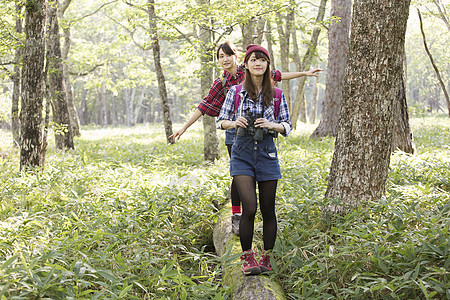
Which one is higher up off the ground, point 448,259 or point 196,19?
point 196,19

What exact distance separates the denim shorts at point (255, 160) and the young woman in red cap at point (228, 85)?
805 millimetres

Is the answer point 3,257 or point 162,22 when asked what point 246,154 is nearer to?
point 3,257

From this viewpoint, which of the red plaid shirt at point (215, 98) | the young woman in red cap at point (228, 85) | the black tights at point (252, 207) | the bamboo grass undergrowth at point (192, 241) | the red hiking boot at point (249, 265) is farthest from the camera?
the red plaid shirt at point (215, 98)

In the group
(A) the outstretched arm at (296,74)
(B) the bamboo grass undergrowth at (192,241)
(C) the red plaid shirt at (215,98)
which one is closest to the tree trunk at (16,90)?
(B) the bamboo grass undergrowth at (192,241)

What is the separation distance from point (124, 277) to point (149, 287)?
29 cm

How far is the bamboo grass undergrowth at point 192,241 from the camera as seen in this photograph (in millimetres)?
3111

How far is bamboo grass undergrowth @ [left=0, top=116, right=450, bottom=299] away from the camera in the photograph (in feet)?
10.2

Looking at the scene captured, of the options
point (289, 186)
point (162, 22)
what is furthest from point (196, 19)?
point (289, 186)

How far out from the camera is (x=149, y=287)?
342 cm

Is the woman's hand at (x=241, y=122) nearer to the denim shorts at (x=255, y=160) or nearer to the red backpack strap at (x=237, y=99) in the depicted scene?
the denim shorts at (x=255, y=160)

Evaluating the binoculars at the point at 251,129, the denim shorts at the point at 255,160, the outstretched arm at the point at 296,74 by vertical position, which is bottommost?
the denim shorts at the point at 255,160

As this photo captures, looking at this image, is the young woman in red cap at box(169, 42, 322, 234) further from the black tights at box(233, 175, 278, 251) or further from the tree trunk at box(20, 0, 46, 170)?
the tree trunk at box(20, 0, 46, 170)

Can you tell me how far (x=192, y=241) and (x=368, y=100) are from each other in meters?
2.74

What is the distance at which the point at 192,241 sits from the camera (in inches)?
188
